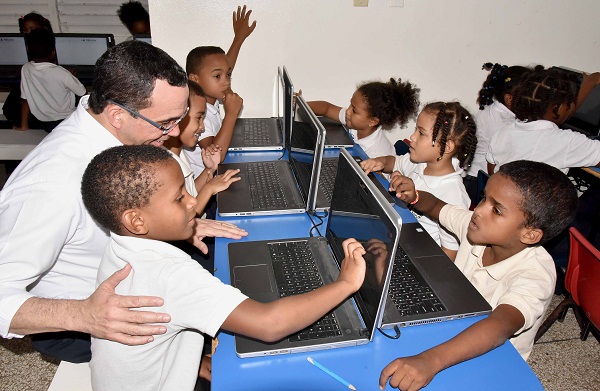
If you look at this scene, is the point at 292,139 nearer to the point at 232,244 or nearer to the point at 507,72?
the point at 232,244

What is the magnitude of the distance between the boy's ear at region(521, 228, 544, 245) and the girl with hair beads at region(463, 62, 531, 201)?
137 centimetres

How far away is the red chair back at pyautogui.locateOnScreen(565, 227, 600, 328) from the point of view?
5.26 ft

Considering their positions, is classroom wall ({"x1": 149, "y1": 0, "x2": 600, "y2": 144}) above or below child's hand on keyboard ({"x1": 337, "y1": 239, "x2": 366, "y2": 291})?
above

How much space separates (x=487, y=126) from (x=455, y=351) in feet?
7.12

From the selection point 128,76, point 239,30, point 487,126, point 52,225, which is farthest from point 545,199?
point 239,30

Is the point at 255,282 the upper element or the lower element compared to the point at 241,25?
lower

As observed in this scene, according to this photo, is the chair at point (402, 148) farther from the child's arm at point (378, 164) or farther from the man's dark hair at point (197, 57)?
the man's dark hair at point (197, 57)

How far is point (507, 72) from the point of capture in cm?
286

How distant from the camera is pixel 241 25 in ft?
9.46

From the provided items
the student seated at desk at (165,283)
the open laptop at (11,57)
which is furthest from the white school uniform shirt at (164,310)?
the open laptop at (11,57)

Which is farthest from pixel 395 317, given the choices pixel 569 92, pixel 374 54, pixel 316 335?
pixel 374 54

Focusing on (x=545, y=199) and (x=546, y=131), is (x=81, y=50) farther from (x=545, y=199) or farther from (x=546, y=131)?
(x=545, y=199)

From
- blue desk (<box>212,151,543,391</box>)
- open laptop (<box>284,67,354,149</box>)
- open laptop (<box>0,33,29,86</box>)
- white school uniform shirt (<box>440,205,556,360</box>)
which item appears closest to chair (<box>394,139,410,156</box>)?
open laptop (<box>284,67,354,149</box>)

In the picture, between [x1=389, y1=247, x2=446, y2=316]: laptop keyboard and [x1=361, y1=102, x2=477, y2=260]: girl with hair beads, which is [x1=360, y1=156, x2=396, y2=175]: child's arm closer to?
[x1=361, y1=102, x2=477, y2=260]: girl with hair beads
